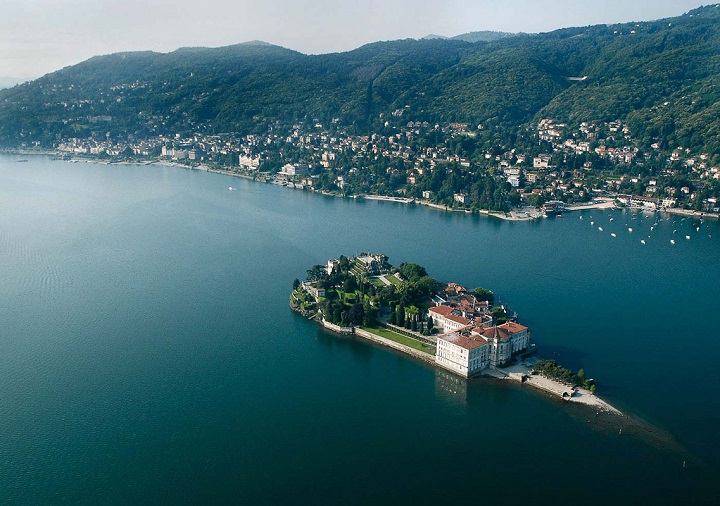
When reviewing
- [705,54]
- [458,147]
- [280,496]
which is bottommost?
[280,496]

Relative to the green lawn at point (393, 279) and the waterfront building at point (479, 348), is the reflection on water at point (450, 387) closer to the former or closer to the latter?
the waterfront building at point (479, 348)

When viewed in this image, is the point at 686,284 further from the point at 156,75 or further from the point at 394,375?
the point at 156,75

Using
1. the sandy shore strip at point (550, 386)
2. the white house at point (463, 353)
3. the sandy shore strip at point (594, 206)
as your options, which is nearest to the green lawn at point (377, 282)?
the white house at point (463, 353)

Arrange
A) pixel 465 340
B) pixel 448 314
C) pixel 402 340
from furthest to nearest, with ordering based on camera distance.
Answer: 1. pixel 448 314
2. pixel 402 340
3. pixel 465 340

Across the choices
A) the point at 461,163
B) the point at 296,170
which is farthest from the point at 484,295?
the point at 296,170

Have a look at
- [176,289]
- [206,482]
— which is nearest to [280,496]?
[206,482]

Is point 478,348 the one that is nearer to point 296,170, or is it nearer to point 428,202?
point 428,202
